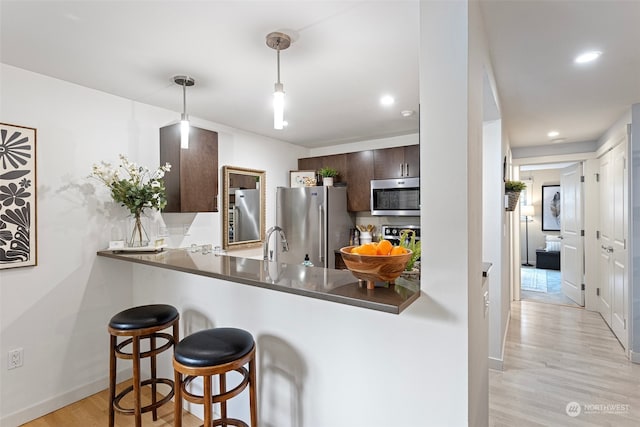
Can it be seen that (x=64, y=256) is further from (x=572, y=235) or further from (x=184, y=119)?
(x=572, y=235)

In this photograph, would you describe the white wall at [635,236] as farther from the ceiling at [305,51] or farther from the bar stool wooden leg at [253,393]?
the bar stool wooden leg at [253,393]

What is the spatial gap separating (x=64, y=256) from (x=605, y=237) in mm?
5750

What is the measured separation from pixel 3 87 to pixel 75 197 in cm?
81

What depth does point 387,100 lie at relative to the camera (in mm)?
2723

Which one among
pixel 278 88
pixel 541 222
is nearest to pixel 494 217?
pixel 278 88

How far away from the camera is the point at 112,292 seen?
2590 mm

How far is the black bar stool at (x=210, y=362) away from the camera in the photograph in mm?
1372

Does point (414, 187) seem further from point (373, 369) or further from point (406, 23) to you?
point (373, 369)

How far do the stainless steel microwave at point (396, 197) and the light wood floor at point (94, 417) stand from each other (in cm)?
279

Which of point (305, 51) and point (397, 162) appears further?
point (397, 162)

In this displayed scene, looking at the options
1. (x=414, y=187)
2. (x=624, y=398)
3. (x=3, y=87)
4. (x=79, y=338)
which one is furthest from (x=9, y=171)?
(x=624, y=398)

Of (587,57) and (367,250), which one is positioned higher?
(587,57)

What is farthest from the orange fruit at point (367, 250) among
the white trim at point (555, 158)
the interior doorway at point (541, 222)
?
the interior doorway at point (541, 222)

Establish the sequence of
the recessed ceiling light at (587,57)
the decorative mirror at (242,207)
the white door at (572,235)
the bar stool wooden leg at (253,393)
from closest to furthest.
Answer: the bar stool wooden leg at (253,393) < the recessed ceiling light at (587,57) < the decorative mirror at (242,207) < the white door at (572,235)
